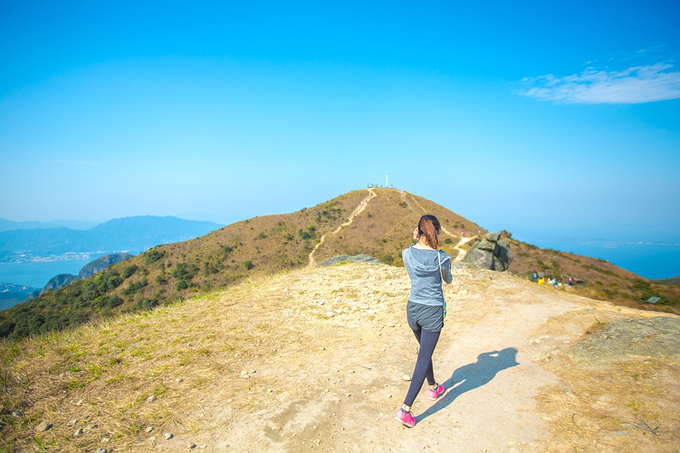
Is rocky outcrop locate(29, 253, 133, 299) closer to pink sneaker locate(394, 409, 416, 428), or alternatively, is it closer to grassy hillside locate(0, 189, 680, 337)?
grassy hillside locate(0, 189, 680, 337)

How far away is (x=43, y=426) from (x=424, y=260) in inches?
231

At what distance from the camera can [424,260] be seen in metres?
4.58

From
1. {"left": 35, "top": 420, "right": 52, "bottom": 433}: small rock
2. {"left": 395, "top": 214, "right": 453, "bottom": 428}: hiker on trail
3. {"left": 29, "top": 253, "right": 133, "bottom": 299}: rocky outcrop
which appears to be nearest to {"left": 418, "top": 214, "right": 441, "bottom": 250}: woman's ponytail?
{"left": 395, "top": 214, "right": 453, "bottom": 428}: hiker on trail

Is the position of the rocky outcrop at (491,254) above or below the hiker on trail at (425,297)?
below

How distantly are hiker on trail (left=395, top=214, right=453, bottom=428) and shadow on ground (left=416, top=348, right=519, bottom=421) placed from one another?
685 millimetres

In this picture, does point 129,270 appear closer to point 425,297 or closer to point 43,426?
point 43,426

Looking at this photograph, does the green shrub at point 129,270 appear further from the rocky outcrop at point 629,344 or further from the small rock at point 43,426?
the rocky outcrop at point 629,344

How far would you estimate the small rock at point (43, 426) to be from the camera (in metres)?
4.34

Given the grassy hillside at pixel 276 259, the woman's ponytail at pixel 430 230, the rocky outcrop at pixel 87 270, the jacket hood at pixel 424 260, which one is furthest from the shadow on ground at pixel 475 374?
the rocky outcrop at pixel 87 270

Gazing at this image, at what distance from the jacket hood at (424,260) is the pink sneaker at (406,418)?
1950 mm

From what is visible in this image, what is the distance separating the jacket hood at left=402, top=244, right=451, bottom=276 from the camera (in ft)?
14.8

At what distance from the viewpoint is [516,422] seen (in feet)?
14.5

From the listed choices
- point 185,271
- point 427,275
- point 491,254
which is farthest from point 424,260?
point 185,271

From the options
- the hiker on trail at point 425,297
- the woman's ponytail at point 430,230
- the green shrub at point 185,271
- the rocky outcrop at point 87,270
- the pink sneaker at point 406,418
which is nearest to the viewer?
the pink sneaker at point 406,418
